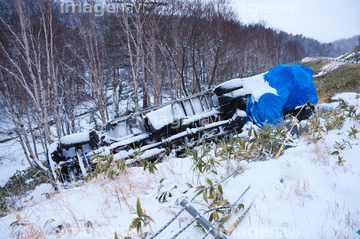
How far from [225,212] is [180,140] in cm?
330

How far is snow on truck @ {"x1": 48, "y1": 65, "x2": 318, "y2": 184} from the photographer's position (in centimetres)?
414

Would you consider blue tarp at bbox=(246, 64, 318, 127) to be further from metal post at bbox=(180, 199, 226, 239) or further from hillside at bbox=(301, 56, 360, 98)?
hillside at bbox=(301, 56, 360, 98)

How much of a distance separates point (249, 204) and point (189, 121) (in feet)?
11.2

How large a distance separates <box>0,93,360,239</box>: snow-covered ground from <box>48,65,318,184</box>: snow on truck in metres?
1.63

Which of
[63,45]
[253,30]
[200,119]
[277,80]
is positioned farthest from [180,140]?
[253,30]

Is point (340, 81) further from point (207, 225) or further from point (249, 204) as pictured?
point (207, 225)

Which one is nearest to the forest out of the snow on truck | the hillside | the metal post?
the snow on truck

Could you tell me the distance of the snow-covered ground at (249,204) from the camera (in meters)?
1.50

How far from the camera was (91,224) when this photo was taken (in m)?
1.73

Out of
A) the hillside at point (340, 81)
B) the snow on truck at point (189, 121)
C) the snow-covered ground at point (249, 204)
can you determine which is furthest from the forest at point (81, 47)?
the hillside at point (340, 81)

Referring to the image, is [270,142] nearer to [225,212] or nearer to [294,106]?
[225,212]

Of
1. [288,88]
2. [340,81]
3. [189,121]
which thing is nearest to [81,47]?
[189,121]

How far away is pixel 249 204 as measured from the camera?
174 cm

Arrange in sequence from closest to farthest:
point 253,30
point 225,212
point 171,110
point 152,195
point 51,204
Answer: point 225,212
point 152,195
point 51,204
point 171,110
point 253,30
